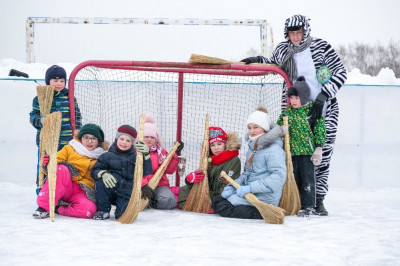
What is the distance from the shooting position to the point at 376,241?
3.98 m

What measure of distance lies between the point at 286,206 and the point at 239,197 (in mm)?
395

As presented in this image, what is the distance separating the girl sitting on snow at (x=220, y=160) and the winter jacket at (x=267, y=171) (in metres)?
0.18

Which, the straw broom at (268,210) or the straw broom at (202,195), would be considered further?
the straw broom at (202,195)

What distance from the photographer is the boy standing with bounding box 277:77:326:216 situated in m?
4.94

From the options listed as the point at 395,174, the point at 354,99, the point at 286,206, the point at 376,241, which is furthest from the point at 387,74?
the point at 376,241

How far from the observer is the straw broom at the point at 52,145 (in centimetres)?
447

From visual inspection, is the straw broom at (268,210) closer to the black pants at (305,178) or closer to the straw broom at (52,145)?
the black pants at (305,178)

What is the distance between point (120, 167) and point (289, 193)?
1388mm

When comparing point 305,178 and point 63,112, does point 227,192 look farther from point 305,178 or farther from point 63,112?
point 63,112

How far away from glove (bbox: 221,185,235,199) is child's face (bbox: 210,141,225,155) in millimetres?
401

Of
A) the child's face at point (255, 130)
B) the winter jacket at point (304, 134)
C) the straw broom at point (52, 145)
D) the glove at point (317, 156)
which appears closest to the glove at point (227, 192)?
the child's face at point (255, 130)

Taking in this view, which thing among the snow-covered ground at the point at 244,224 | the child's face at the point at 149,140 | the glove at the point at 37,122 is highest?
the glove at the point at 37,122

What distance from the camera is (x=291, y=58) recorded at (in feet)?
17.3

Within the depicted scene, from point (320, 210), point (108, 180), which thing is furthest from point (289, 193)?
point (108, 180)
